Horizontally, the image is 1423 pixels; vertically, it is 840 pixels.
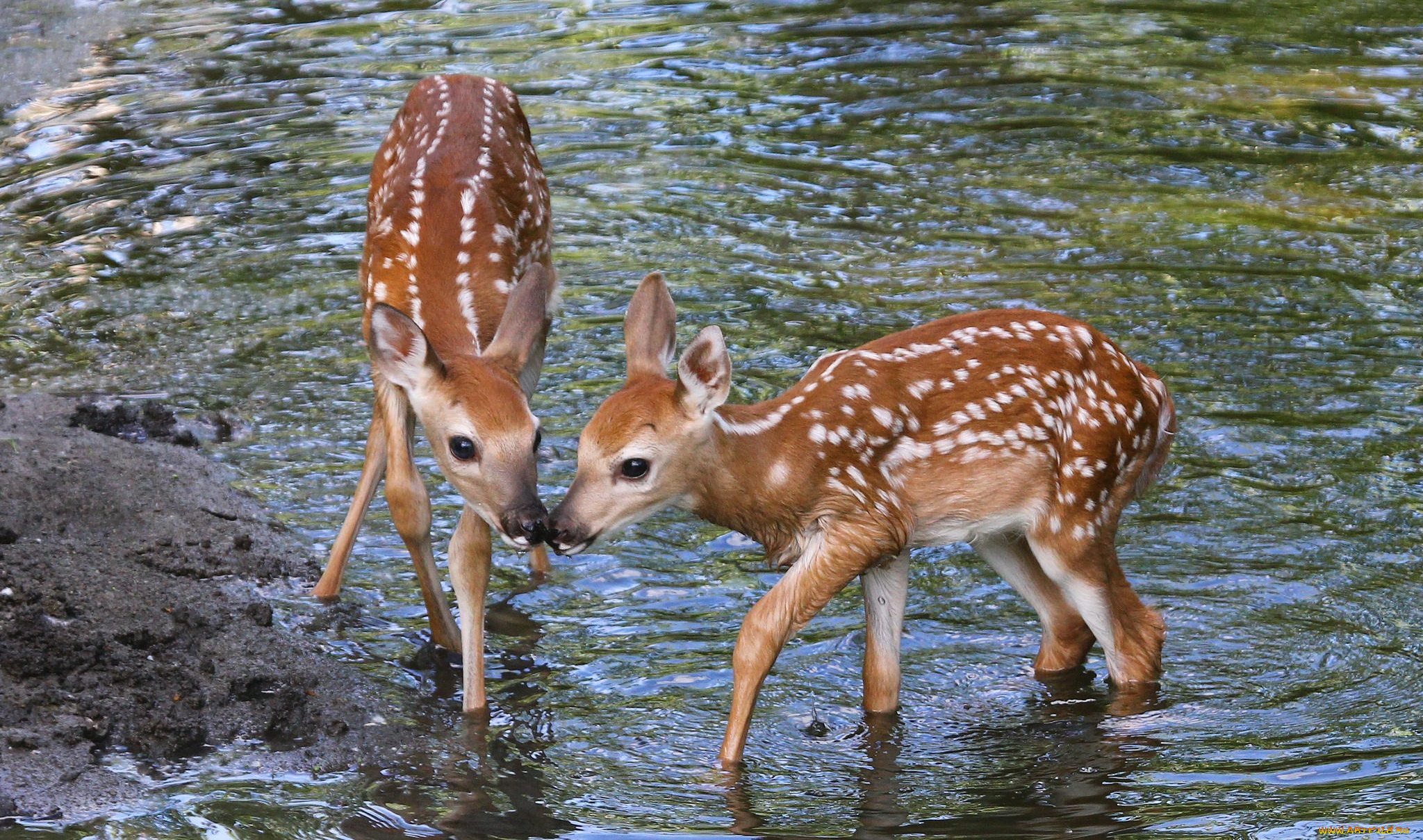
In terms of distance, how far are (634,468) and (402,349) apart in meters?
1.05

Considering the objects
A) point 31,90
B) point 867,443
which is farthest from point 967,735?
point 31,90

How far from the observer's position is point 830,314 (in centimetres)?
1031

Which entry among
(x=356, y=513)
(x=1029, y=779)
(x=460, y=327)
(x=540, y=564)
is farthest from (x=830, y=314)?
(x=1029, y=779)

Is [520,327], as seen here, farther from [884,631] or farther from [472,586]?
[884,631]

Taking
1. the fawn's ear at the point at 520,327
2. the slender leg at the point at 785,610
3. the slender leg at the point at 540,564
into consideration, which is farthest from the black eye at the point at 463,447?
the slender leg at the point at 540,564

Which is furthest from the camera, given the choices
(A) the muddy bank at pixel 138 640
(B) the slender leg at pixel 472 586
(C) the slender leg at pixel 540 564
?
(C) the slender leg at pixel 540 564

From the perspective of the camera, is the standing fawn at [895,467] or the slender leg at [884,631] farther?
the slender leg at [884,631]

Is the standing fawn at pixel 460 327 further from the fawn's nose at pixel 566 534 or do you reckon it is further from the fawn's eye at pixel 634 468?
the fawn's eye at pixel 634 468

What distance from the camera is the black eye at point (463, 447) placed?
6.30 meters

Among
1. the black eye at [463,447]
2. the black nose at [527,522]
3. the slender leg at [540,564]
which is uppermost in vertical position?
the black eye at [463,447]

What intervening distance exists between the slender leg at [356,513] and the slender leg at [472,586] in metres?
1.01

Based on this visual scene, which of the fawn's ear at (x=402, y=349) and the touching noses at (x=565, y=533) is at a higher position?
the fawn's ear at (x=402, y=349)

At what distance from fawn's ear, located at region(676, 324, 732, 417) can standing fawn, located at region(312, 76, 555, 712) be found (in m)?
0.60

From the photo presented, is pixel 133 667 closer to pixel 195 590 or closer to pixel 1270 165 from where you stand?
pixel 195 590
